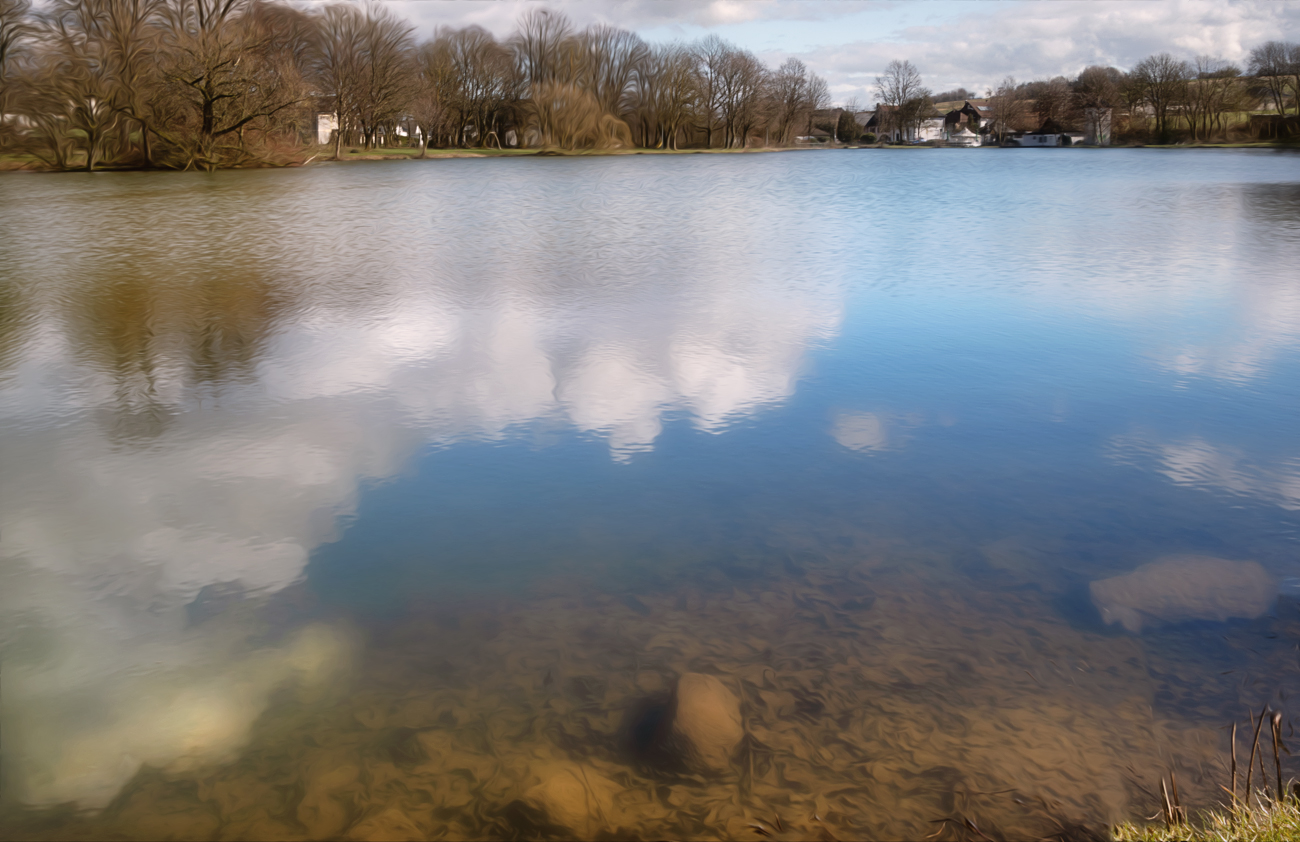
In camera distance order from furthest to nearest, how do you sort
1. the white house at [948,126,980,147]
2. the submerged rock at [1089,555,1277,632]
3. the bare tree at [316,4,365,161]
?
the white house at [948,126,980,147]
the bare tree at [316,4,365,161]
the submerged rock at [1089,555,1277,632]

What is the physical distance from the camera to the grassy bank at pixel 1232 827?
8.05 ft

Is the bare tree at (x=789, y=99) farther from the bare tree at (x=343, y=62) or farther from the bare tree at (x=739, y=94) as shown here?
the bare tree at (x=343, y=62)

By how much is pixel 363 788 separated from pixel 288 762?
0.33 metres

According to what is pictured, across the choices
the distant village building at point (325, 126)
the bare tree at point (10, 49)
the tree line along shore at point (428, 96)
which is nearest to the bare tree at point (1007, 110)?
the tree line along shore at point (428, 96)

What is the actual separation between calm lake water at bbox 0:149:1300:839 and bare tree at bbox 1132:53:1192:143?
9222 cm

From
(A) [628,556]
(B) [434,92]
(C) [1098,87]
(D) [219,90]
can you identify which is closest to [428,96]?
(B) [434,92]

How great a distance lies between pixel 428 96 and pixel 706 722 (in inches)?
2743

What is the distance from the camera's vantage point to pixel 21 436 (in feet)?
20.2

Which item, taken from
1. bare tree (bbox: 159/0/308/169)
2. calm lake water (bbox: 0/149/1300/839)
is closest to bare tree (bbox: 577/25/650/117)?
bare tree (bbox: 159/0/308/169)

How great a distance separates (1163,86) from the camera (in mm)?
86625

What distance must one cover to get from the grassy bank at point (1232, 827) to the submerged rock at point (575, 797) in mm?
1610

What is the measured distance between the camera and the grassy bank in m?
2.46

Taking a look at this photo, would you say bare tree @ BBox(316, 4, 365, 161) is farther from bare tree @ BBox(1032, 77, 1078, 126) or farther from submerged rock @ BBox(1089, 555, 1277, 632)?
bare tree @ BBox(1032, 77, 1078, 126)

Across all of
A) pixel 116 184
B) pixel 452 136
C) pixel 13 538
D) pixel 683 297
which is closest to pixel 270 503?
pixel 13 538
